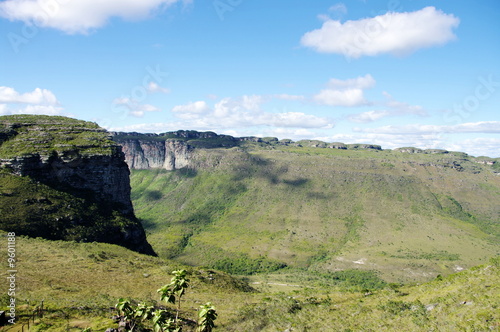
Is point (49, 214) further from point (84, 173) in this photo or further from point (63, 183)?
point (84, 173)

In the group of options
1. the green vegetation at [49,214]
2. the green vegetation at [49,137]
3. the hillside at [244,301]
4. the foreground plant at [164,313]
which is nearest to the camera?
the foreground plant at [164,313]

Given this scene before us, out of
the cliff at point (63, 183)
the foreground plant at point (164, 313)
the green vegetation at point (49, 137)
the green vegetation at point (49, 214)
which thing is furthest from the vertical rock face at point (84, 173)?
the foreground plant at point (164, 313)

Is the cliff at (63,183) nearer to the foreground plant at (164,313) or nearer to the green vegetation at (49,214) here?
the green vegetation at (49,214)

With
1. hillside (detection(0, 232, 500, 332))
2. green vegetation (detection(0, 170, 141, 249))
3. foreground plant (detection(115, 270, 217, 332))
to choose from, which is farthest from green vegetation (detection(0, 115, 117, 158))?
foreground plant (detection(115, 270, 217, 332))

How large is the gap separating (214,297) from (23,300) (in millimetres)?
27553

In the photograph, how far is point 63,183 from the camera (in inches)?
3915

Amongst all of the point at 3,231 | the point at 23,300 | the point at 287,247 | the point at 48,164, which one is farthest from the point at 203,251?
the point at 23,300

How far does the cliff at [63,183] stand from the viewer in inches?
3189

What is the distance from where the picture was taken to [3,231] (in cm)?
7006

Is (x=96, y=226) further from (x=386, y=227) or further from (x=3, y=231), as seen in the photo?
(x=386, y=227)

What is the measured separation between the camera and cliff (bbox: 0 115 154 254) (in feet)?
266

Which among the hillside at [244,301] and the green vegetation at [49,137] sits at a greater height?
the green vegetation at [49,137]

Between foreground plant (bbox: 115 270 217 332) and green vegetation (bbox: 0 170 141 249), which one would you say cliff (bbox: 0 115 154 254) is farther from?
foreground plant (bbox: 115 270 217 332)

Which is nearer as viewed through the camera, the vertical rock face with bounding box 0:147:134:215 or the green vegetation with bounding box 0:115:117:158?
the vertical rock face with bounding box 0:147:134:215
